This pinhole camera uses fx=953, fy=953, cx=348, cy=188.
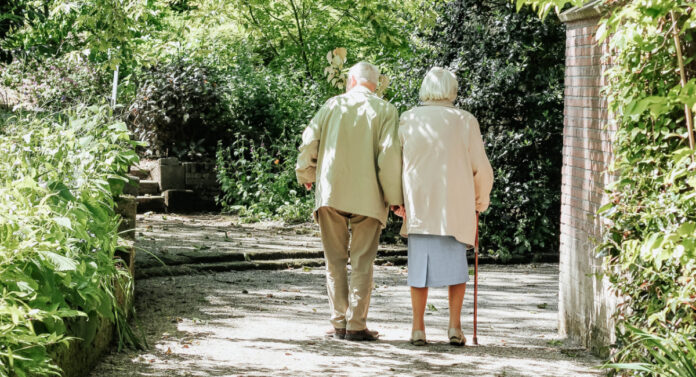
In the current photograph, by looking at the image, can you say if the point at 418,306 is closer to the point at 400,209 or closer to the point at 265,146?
the point at 400,209

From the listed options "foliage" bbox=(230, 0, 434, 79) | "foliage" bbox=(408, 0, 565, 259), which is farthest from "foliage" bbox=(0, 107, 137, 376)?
"foliage" bbox=(230, 0, 434, 79)

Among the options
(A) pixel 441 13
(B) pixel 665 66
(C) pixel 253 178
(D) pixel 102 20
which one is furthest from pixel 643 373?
(C) pixel 253 178

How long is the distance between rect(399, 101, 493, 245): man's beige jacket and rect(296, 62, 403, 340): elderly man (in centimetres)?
15

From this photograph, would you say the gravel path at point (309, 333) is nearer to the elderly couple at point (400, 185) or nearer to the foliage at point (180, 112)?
the elderly couple at point (400, 185)

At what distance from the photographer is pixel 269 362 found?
587 cm

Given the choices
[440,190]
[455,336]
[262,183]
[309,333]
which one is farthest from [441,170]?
[262,183]

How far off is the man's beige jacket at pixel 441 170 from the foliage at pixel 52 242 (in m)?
1.92

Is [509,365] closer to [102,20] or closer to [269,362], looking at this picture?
[269,362]

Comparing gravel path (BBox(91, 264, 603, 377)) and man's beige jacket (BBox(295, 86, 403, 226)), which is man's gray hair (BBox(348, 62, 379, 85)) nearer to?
man's beige jacket (BBox(295, 86, 403, 226))

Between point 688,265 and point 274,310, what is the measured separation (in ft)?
13.9

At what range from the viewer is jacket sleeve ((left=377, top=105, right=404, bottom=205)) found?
6.57m

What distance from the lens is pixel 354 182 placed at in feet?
21.5

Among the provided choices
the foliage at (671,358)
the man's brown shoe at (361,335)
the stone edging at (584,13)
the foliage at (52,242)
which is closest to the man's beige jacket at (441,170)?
the man's brown shoe at (361,335)

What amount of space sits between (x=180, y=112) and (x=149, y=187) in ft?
4.21
